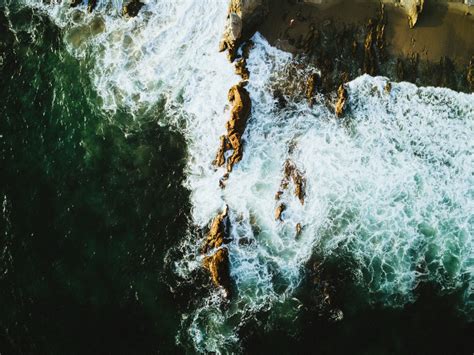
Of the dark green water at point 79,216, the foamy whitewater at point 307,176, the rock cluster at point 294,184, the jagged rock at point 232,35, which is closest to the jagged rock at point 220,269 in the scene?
the foamy whitewater at point 307,176

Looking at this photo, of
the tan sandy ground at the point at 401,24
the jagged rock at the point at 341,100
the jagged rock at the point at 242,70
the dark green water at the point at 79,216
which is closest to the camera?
the dark green water at the point at 79,216

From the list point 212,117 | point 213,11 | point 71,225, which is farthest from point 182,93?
point 71,225

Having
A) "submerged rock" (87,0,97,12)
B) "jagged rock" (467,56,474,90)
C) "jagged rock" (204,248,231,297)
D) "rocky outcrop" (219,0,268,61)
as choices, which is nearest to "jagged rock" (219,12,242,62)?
"rocky outcrop" (219,0,268,61)

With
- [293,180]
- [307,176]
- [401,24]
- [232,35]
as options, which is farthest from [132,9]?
[401,24]

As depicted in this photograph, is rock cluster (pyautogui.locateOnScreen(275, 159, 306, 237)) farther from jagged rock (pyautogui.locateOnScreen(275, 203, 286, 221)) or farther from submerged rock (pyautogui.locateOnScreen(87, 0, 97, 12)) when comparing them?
submerged rock (pyautogui.locateOnScreen(87, 0, 97, 12))

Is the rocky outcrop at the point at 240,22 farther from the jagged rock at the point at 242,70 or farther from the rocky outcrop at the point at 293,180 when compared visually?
the rocky outcrop at the point at 293,180

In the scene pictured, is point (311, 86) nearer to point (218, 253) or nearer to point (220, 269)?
point (218, 253)
